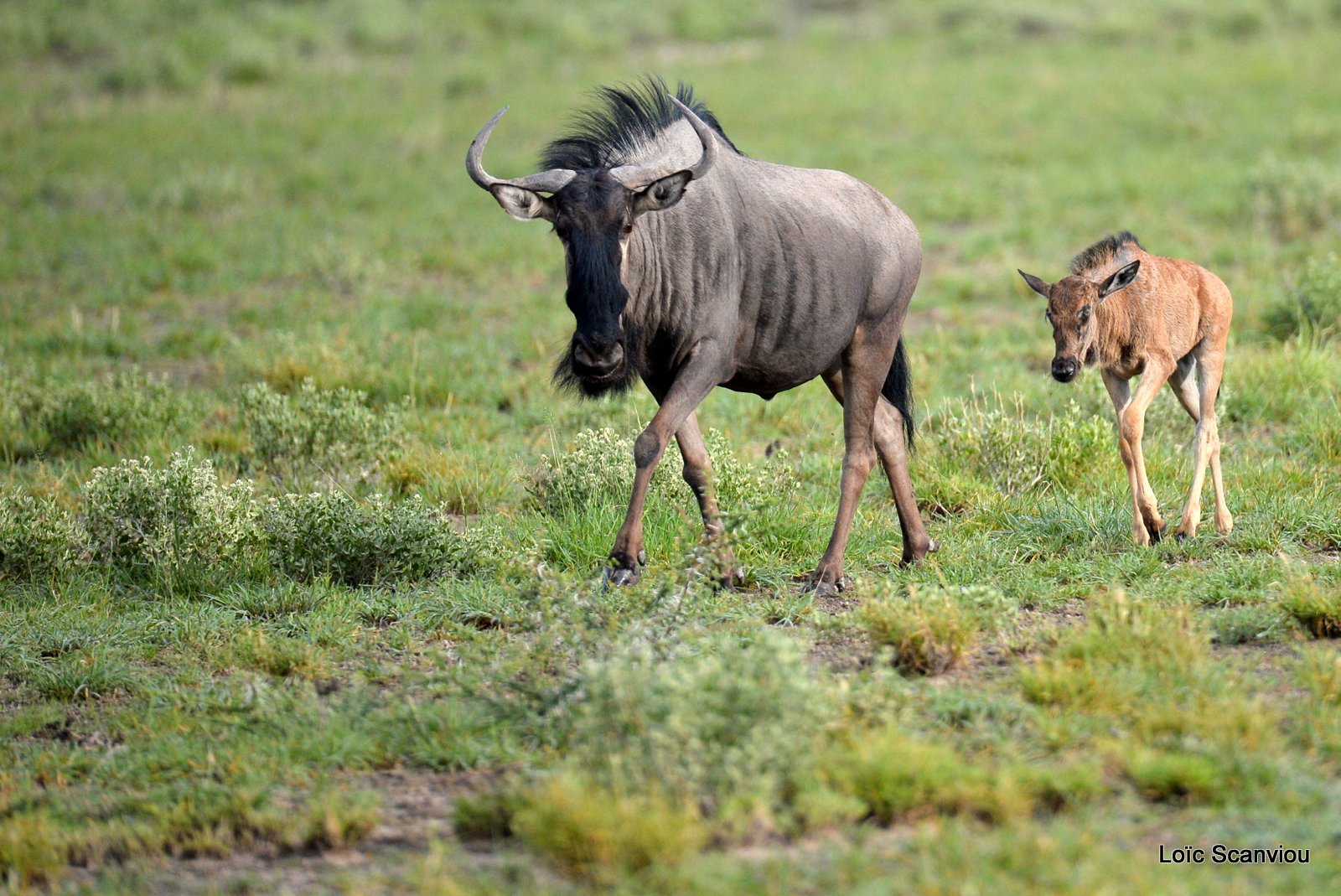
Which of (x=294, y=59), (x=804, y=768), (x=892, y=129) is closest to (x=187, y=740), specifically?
(x=804, y=768)

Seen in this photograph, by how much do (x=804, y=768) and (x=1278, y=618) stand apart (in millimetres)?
2277

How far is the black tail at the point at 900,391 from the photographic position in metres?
6.77

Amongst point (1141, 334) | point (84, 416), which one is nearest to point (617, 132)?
point (1141, 334)

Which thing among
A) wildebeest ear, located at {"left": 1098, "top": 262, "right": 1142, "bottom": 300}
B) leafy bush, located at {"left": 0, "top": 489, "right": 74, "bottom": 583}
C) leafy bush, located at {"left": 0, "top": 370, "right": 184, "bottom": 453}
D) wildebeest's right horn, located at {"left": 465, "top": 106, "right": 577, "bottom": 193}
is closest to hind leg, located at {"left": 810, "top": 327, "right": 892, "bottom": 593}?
wildebeest ear, located at {"left": 1098, "top": 262, "right": 1142, "bottom": 300}

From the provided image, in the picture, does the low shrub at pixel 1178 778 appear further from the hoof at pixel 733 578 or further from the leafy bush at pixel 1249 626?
the hoof at pixel 733 578

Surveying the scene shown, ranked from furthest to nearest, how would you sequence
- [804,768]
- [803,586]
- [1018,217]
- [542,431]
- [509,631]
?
[1018,217] → [542,431] → [803,586] → [509,631] → [804,768]

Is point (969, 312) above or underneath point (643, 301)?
underneath

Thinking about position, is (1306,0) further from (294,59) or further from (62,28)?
(62,28)

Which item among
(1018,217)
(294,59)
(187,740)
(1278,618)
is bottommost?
(187,740)

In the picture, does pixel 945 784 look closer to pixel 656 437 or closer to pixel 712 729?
pixel 712 729

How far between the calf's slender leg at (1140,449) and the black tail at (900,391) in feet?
3.16

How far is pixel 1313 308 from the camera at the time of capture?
32.0 ft

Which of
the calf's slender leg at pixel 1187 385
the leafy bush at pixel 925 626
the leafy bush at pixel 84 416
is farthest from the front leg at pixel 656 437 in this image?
the leafy bush at pixel 84 416

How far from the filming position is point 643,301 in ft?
19.8
